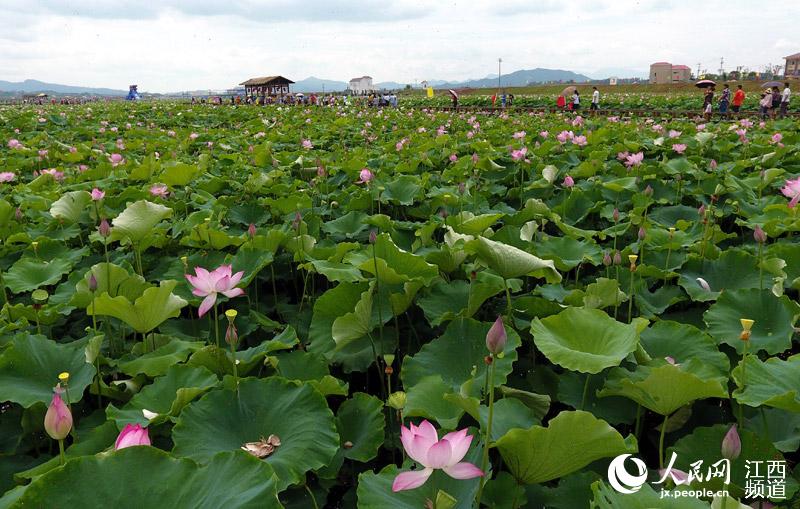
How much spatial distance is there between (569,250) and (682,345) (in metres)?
0.72

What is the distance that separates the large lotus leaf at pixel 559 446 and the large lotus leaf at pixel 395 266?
0.73m

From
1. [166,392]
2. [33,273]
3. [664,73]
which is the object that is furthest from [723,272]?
[664,73]

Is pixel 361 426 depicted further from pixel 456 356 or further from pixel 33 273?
pixel 33 273

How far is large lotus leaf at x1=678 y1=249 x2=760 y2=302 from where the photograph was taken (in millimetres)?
1925

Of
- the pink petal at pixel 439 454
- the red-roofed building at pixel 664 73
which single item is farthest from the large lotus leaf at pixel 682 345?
the red-roofed building at pixel 664 73

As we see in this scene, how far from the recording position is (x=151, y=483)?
0.82 metres

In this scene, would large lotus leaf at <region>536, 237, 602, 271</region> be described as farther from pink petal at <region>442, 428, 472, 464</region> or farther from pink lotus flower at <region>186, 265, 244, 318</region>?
pink petal at <region>442, 428, 472, 464</region>

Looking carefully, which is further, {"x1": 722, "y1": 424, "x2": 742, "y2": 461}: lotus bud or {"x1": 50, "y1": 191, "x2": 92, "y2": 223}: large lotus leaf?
{"x1": 50, "y1": 191, "x2": 92, "y2": 223}: large lotus leaf

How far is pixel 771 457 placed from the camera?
1.13 m

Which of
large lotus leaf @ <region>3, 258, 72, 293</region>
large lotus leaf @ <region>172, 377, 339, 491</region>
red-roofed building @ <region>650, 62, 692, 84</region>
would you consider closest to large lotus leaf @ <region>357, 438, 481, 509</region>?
large lotus leaf @ <region>172, 377, 339, 491</region>

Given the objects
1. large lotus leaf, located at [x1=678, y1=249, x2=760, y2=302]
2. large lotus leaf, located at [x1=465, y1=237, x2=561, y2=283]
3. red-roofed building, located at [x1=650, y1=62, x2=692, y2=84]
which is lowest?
large lotus leaf, located at [x1=678, y1=249, x2=760, y2=302]

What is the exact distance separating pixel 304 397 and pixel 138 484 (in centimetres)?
44

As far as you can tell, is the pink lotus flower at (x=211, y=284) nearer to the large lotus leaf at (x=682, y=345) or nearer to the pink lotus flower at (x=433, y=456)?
the pink lotus flower at (x=433, y=456)

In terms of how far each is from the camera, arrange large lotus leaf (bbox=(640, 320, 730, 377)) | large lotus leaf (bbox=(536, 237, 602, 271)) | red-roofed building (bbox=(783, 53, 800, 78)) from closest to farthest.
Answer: large lotus leaf (bbox=(640, 320, 730, 377))
large lotus leaf (bbox=(536, 237, 602, 271))
red-roofed building (bbox=(783, 53, 800, 78))
